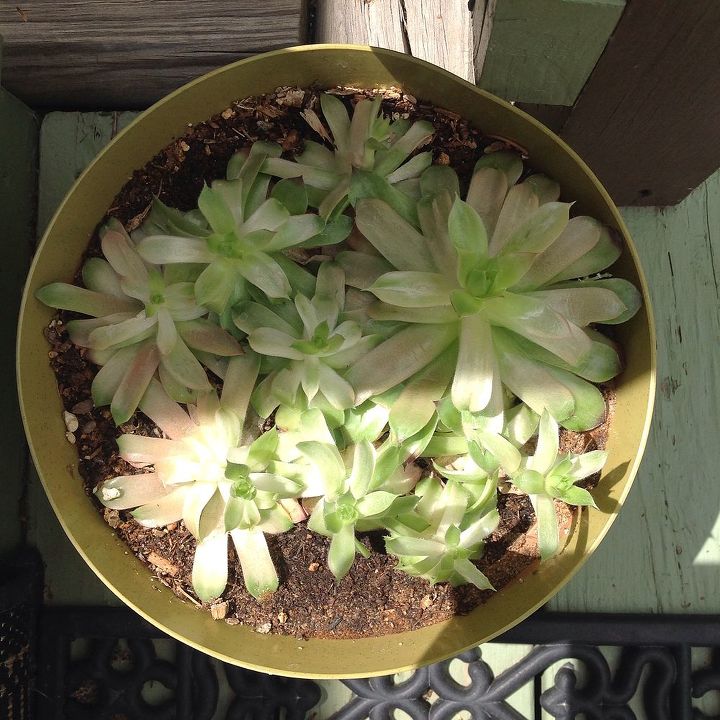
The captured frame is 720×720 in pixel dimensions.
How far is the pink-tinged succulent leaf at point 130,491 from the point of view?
0.83 metres

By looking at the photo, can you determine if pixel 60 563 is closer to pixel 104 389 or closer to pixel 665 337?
pixel 104 389

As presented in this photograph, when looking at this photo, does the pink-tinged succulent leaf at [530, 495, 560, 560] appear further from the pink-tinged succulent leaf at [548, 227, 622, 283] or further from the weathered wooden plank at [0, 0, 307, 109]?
the weathered wooden plank at [0, 0, 307, 109]

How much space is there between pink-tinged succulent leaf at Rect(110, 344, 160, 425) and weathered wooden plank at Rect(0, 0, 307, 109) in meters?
0.47

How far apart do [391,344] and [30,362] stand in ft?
1.43

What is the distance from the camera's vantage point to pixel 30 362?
812mm

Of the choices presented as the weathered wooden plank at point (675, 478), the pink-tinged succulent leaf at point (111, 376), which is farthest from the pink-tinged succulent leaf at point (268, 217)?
the weathered wooden plank at point (675, 478)

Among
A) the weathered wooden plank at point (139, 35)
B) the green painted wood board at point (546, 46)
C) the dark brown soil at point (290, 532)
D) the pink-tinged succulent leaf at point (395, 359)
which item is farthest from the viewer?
the weathered wooden plank at point (139, 35)

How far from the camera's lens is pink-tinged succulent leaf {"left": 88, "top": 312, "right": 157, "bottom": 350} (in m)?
0.78

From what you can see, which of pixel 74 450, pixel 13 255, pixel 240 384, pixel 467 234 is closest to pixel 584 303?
pixel 467 234

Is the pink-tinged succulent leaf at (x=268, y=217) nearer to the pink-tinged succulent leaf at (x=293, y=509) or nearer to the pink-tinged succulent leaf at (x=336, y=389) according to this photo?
the pink-tinged succulent leaf at (x=336, y=389)

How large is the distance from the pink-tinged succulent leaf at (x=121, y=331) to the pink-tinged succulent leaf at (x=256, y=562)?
10.4 inches

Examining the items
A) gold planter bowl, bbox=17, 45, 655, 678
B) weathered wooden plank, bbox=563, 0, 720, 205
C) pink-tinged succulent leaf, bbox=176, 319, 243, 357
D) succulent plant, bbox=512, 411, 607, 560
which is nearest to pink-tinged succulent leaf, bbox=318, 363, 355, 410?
pink-tinged succulent leaf, bbox=176, 319, 243, 357

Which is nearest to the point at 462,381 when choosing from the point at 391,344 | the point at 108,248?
the point at 391,344

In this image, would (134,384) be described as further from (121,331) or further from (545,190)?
(545,190)
